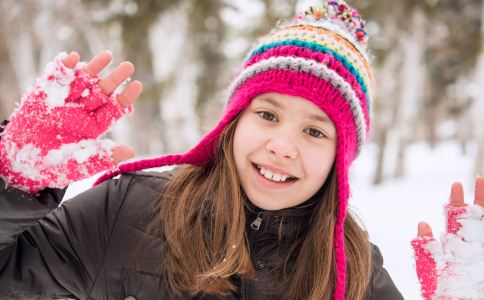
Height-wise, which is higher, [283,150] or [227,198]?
[283,150]

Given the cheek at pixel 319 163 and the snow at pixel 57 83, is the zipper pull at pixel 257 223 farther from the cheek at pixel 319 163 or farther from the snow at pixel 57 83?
the snow at pixel 57 83

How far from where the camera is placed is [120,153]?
1.45 m

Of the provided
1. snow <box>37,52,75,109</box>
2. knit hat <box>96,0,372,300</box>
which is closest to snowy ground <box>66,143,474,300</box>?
knit hat <box>96,0,372,300</box>

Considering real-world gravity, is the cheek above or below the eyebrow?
below

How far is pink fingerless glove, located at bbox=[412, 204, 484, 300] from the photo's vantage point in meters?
1.45

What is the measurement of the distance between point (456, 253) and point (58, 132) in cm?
141

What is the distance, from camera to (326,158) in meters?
1.70

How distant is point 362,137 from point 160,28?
516 centimetres

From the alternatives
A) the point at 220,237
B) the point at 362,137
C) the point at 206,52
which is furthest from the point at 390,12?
the point at 220,237

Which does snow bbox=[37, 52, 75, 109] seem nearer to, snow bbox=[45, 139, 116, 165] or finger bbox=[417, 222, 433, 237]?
snow bbox=[45, 139, 116, 165]

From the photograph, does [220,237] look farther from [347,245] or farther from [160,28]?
[160,28]

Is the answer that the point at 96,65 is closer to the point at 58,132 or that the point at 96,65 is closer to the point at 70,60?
the point at 70,60

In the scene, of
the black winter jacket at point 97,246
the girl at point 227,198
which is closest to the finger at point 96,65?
the girl at point 227,198

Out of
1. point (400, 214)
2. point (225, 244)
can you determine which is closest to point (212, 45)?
point (400, 214)
